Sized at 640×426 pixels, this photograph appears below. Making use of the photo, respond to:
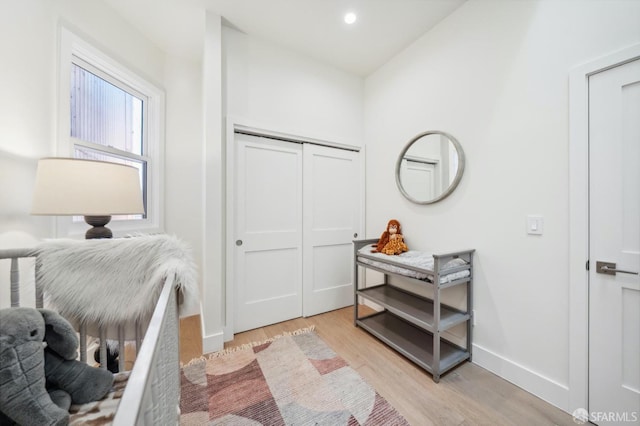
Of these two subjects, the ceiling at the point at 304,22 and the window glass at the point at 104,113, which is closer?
the window glass at the point at 104,113

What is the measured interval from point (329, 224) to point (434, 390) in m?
1.69

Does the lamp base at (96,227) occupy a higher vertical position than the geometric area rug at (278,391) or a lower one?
higher

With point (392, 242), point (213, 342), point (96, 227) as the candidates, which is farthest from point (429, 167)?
point (96, 227)

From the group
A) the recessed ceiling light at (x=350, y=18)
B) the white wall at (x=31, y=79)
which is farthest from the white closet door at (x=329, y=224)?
the white wall at (x=31, y=79)

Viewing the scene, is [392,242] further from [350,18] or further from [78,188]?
[78,188]

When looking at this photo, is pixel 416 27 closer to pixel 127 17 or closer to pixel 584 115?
pixel 584 115

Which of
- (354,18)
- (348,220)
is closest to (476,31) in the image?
(354,18)

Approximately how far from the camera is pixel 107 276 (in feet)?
3.31

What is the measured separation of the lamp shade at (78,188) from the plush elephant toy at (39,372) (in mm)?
609

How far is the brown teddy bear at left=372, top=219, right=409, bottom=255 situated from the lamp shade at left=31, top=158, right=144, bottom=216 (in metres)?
2.00

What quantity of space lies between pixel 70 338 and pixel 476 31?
9.70ft

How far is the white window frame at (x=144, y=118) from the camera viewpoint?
5.06ft

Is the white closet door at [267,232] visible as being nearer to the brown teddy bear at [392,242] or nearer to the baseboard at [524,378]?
the brown teddy bear at [392,242]

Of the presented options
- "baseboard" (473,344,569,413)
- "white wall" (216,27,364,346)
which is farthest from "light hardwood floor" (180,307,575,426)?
"white wall" (216,27,364,346)
